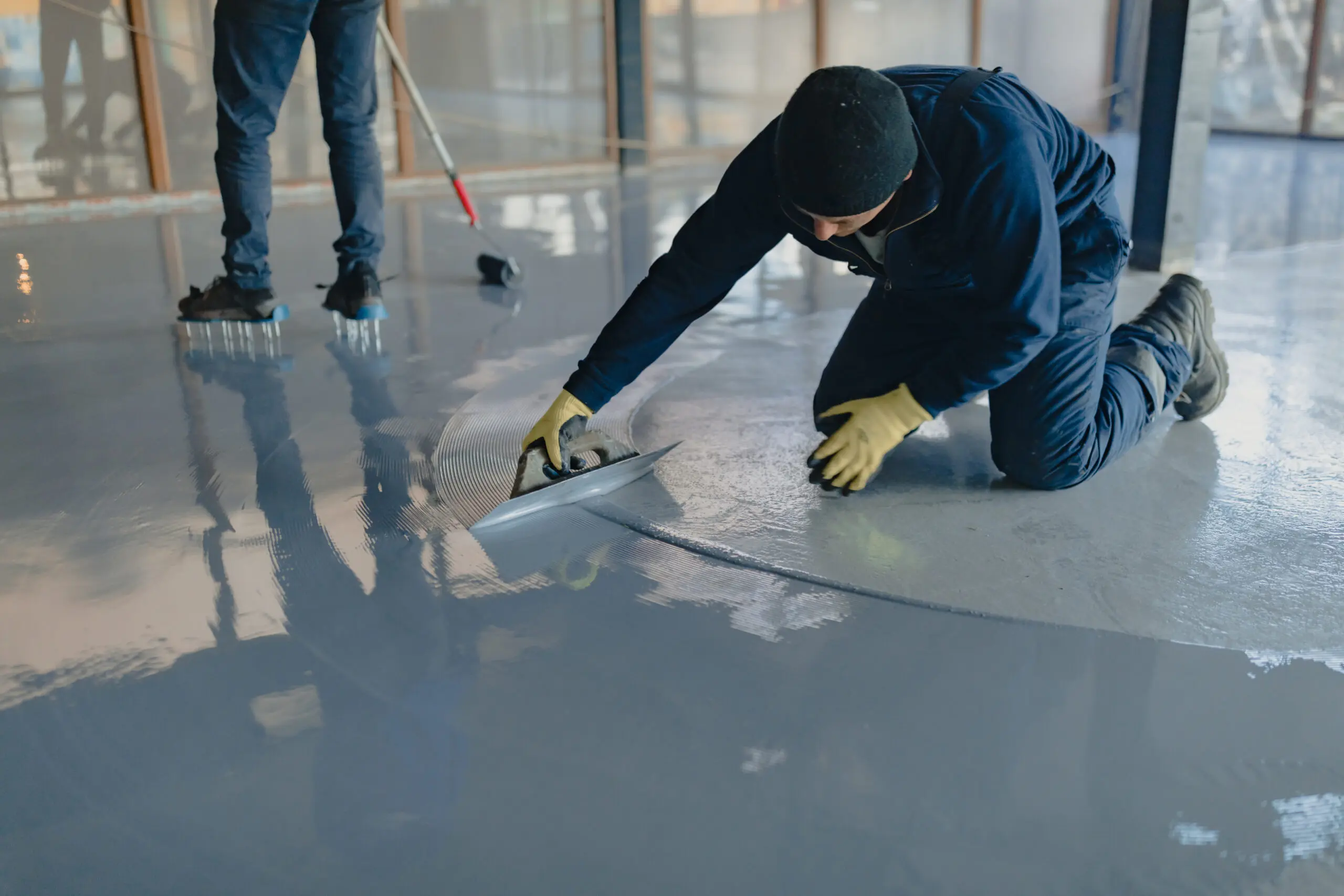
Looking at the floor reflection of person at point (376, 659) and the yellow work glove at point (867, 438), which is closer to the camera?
the floor reflection of person at point (376, 659)

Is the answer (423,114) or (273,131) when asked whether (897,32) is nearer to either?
(423,114)

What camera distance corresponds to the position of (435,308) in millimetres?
3303

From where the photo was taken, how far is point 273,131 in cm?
277

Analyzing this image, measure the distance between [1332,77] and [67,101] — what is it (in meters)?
7.85

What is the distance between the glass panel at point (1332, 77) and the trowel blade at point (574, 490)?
793cm

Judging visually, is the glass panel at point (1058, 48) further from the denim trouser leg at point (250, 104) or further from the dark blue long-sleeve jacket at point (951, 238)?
the dark blue long-sleeve jacket at point (951, 238)

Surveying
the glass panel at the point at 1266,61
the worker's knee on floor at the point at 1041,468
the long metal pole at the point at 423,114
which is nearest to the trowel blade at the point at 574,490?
the worker's knee on floor at the point at 1041,468

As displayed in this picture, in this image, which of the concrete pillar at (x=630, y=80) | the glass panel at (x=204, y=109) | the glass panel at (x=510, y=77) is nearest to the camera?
the glass panel at (x=204, y=109)

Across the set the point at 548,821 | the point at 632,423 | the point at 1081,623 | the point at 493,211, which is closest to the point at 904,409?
the point at 1081,623

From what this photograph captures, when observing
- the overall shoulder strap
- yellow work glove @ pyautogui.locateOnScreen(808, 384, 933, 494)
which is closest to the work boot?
yellow work glove @ pyautogui.locateOnScreen(808, 384, 933, 494)

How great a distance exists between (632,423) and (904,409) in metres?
0.67

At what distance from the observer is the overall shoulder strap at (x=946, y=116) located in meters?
1.56

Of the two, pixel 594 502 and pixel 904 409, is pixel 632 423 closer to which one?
pixel 594 502

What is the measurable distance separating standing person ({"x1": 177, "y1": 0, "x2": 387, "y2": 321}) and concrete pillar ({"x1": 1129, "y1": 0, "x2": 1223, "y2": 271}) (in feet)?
7.58
